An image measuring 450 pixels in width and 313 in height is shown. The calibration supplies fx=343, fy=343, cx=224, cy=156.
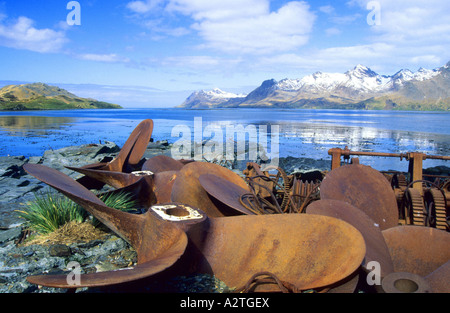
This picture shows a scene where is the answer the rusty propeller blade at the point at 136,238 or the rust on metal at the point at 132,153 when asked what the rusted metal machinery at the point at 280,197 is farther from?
the rust on metal at the point at 132,153

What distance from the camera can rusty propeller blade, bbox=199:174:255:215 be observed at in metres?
4.26

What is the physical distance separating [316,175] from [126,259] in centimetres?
626

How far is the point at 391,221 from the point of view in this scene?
175 inches

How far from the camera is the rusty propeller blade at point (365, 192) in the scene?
4504 millimetres

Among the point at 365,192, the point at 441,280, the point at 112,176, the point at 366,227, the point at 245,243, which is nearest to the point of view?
the point at 441,280

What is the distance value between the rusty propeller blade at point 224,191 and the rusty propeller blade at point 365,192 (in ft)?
3.78

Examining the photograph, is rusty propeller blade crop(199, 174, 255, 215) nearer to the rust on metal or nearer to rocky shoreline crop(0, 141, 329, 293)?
rocky shoreline crop(0, 141, 329, 293)

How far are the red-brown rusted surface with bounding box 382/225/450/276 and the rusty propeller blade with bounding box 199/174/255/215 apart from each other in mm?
1633

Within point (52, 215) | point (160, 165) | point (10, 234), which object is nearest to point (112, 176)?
point (160, 165)

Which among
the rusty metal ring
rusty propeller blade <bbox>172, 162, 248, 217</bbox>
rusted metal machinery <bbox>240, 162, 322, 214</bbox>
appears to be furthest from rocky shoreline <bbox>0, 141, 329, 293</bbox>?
rusted metal machinery <bbox>240, 162, 322, 214</bbox>

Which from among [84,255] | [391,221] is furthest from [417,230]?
[84,255]

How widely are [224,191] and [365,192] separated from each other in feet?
6.39

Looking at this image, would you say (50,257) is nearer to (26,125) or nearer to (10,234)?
(10,234)

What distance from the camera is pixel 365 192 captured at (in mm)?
4738
